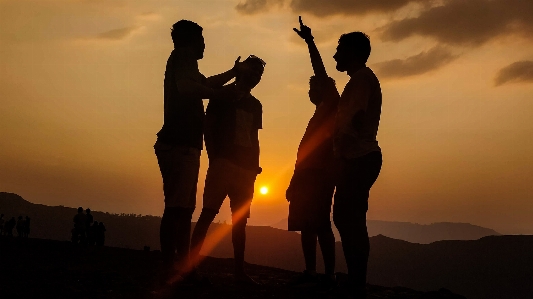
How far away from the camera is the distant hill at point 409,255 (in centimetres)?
11012

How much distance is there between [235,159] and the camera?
5.64m

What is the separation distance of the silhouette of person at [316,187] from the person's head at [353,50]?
701 millimetres

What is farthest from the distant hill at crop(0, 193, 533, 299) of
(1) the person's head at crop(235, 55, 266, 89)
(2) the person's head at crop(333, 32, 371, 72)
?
(2) the person's head at crop(333, 32, 371, 72)

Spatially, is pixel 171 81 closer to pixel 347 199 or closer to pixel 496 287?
pixel 347 199

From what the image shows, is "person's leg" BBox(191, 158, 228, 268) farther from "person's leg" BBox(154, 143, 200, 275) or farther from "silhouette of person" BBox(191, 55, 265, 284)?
"person's leg" BBox(154, 143, 200, 275)

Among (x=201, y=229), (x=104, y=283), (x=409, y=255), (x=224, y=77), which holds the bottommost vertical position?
(x=104, y=283)

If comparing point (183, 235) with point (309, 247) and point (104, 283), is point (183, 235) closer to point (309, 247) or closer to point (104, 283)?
point (104, 283)

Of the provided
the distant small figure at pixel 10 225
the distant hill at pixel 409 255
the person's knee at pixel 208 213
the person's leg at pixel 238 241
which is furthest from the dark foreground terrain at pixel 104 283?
the distant hill at pixel 409 255

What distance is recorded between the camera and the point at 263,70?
5.80m

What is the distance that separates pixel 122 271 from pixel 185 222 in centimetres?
164

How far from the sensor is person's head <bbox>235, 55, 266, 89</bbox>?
18.4ft

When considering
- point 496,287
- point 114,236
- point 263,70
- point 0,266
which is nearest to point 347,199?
point 263,70

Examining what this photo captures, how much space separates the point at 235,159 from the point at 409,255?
5565 inches

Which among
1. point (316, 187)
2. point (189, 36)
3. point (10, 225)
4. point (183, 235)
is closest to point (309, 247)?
point (316, 187)
